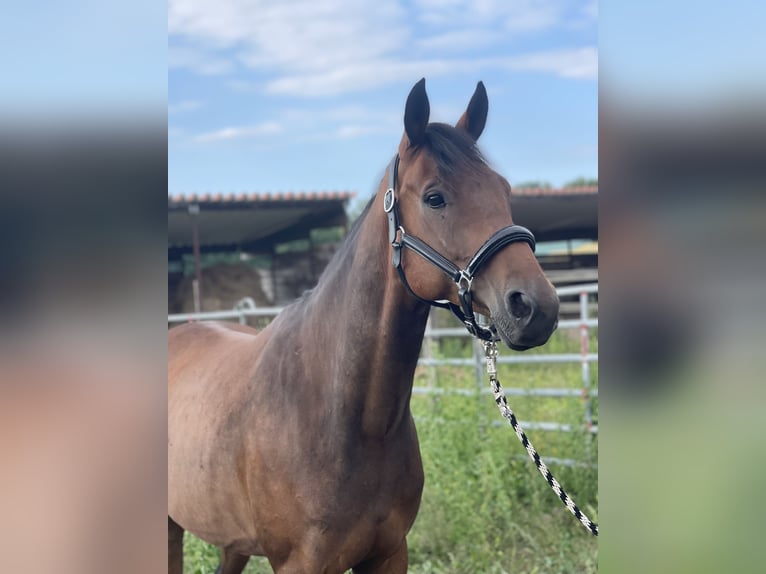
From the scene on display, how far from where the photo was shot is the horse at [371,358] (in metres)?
1.80

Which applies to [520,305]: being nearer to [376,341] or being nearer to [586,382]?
[376,341]

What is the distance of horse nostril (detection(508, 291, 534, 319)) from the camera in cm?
163

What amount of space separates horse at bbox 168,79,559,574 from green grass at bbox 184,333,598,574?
5.01 ft

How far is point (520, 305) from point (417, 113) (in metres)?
0.68

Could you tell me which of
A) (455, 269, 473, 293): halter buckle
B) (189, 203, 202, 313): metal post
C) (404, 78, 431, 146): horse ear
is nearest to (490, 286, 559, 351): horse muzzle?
(455, 269, 473, 293): halter buckle

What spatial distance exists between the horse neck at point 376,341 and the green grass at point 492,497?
5.97ft

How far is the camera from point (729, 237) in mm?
683

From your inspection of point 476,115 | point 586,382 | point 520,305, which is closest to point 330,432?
point 520,305

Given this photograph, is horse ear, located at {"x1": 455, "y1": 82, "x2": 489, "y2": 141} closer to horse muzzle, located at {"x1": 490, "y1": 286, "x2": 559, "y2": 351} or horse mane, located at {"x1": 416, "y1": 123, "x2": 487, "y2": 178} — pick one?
horse mane, located at {"x1": 416, "y1": 123, "x2": 487, "y2": 178}

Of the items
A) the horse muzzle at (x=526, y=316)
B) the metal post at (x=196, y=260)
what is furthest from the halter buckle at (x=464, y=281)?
the metal post at (x=196, y=260)

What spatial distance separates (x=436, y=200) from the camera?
189 centimetres

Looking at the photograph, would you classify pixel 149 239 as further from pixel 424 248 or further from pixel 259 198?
pixel 259 198

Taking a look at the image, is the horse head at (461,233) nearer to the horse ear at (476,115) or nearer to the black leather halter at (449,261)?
the black leather halter at (449,261)

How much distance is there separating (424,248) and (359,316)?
340mm
